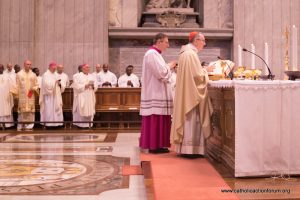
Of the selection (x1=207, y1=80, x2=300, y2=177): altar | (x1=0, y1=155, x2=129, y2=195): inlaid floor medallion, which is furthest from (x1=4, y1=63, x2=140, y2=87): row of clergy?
(x1=207, y1=80, x2=300, y2=177): altar

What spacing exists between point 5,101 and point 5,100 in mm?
27

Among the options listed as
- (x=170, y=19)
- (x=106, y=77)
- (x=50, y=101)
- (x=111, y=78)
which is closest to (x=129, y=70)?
(x=111, y=78)

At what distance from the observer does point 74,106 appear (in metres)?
12.2

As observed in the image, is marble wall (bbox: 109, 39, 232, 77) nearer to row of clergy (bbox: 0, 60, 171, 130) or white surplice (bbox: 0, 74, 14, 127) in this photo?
row of clergy (bbox: 0, 60, 171, 130)

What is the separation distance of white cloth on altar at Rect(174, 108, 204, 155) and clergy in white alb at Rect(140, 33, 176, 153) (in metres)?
0.67

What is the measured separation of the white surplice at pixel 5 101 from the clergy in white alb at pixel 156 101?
21.3 feet

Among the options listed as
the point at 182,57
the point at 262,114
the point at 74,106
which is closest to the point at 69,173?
the point at 182,57

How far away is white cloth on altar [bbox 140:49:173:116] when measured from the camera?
6359 mm

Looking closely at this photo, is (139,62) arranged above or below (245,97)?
above

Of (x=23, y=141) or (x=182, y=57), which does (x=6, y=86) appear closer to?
(x=23, y=141)

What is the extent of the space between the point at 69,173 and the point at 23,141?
12.1 ft

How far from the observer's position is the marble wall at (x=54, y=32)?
548 inches

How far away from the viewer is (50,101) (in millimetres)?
11992

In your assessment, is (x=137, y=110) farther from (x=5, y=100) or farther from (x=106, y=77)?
(x=5, y=100)
